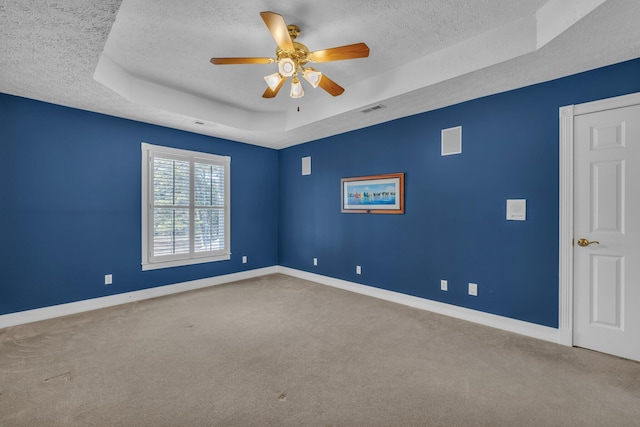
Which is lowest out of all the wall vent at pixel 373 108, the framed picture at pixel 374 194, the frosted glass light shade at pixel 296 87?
the framed picture at pixel 374 194

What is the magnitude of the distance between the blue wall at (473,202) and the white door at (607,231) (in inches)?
7.2

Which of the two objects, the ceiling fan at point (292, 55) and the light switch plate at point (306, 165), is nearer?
the ceiling fan at point (292, 55)

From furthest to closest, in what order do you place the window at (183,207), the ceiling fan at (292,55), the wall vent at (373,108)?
the window at (183,207) < the wall vent at (373,108) < the ceiling fan at (292,55)

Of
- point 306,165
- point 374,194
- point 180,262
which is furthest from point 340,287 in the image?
point 180,262

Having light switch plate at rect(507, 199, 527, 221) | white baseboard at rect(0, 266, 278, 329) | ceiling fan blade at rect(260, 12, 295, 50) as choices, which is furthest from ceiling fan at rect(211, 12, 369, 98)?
white baseboard at rect(0, 266, 278, 329)

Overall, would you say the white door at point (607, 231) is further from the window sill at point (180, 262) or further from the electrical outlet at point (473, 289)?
the window sill at point (180, 262)

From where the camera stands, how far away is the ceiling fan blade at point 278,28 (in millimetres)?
1986

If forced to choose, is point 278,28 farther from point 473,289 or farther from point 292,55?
point 473,289

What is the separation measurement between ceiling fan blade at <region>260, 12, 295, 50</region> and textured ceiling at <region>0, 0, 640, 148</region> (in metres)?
0.25

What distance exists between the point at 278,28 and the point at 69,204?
11.2ft

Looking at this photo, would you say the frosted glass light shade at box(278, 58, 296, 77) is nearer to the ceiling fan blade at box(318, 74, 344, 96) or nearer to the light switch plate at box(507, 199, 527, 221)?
the ceiling fan blade at box(318, 74, 344, 96)

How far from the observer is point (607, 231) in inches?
102

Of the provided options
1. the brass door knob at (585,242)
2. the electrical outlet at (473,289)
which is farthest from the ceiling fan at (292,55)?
the electrical outlet at (473,289)

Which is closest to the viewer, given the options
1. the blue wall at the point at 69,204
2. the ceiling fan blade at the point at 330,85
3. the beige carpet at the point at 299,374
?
the beige carpet at the point at 299,374
